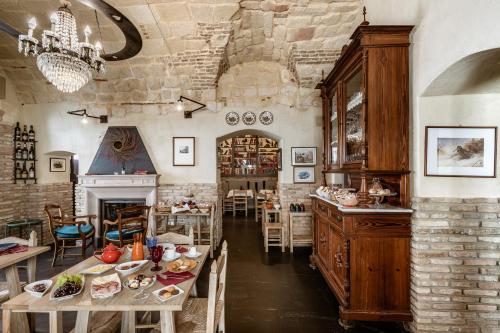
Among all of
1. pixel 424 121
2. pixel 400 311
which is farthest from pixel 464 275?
pixel 424 121

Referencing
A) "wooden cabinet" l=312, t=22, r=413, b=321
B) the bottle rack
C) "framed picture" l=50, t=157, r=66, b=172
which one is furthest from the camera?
"framed picture" l=50, t=157, r=66, b=172

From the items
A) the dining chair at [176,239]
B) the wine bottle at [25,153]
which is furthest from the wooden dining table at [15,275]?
the wine bottle at [25,153]

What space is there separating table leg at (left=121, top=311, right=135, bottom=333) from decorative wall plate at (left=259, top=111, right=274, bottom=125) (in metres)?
3.90

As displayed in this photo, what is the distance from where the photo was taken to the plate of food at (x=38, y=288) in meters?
1.61

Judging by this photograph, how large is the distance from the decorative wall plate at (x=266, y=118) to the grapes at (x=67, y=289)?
13.5ft

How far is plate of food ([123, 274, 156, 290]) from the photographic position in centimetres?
173

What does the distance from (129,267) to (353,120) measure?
2.78 metres

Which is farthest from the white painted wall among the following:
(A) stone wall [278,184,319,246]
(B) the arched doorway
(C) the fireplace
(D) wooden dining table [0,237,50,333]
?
(B) the arched doorway

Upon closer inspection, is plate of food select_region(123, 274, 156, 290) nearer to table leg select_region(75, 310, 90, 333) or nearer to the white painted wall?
table leg select_region(75, 310, 90, 333)

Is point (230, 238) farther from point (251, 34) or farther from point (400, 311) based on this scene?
point (251, 34)

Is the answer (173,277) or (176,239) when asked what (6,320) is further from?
(176,239)

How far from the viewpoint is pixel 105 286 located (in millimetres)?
1685

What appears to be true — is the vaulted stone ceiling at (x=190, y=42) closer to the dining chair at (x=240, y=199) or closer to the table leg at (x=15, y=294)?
the table leg at (x=15, y=294)

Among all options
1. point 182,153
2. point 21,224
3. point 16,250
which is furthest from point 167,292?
point 21,224
